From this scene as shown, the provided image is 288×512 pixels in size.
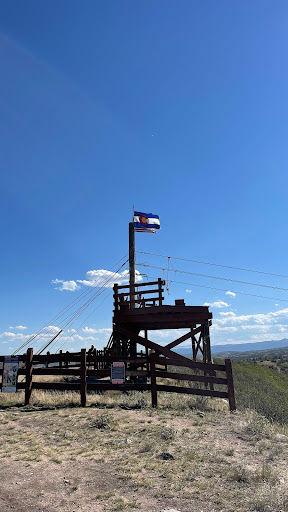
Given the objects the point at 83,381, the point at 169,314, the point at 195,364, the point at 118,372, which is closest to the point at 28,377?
the point at 83,381

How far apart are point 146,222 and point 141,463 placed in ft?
→ 56.2

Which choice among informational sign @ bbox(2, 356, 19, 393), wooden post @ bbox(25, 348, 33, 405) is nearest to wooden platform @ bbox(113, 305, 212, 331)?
wooden post @ bbox(25, 348, 33, 405)

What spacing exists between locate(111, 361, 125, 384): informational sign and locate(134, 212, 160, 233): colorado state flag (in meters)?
11.6

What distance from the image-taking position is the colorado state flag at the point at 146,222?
71.5ft

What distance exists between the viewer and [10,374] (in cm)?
1184

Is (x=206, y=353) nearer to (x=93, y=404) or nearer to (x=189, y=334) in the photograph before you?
(x=189, y=334)

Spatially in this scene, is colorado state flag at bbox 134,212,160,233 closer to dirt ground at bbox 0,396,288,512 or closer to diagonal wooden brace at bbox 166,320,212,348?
diagonal wooden brace at bbox 166,320,212,348

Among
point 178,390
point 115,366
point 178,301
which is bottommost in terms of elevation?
point 178,390

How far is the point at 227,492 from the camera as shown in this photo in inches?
191

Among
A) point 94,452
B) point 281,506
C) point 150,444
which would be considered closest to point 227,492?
point 281,506

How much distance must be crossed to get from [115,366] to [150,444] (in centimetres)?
469

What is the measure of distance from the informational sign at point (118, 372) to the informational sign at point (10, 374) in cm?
345

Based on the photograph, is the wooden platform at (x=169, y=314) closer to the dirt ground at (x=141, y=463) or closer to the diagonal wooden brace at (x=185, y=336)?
the diagonal wooden brace at (x=185, y=336)

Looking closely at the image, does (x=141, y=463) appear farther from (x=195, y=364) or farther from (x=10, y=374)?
(x=10, y=374)
